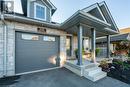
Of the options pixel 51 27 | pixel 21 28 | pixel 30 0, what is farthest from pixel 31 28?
pixel 30 0

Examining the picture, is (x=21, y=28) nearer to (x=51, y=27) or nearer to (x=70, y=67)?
(x=51, y=27)

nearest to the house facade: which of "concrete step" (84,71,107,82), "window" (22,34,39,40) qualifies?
"window" (22,34,39,40)

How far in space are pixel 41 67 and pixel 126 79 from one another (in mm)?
5936

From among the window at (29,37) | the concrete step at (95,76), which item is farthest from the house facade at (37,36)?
the concrete step at (95,76)

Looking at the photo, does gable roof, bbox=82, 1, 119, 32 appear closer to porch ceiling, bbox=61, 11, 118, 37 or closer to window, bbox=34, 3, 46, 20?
porch ceiling, bbox=61, 11, 118, 37

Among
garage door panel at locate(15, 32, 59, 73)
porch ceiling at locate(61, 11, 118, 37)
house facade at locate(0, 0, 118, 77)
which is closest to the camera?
porch ceiling at locate(61, 11, 118, 37)

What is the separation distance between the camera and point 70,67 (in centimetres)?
717

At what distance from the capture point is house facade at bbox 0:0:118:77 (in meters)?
5.60

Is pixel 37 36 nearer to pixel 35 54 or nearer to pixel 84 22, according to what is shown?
pixel 35 54

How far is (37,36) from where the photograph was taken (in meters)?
7.11

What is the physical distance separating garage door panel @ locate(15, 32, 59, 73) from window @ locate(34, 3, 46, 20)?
6.14ft

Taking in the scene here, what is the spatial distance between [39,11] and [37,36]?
2408 mm

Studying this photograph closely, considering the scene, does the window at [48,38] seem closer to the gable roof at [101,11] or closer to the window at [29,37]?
the window at [29,37]

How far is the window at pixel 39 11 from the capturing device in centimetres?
773
